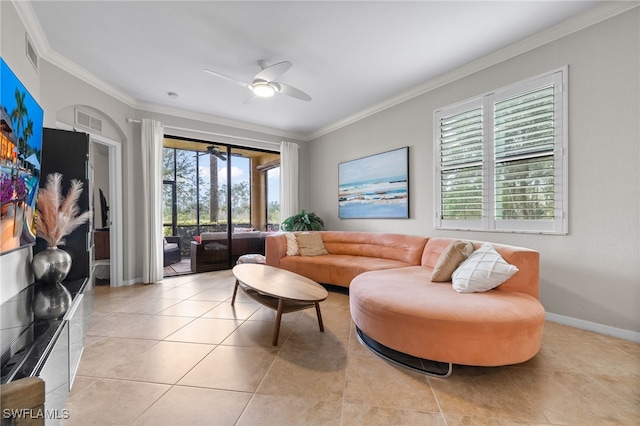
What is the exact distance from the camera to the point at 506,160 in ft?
9.37

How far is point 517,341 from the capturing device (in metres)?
1.68

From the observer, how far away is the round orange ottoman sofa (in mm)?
1651

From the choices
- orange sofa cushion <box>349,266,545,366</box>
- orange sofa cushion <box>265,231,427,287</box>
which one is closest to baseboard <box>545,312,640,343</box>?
orange sofa cushion <box>349,266,545,366</box>

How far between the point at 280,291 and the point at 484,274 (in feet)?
5.51

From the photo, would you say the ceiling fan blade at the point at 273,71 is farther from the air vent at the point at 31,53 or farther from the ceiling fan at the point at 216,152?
the ceiling fan at the point at 216,152

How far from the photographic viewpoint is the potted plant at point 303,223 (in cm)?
511

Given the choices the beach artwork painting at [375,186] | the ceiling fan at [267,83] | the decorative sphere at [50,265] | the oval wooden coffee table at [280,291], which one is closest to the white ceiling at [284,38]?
the ceiling fan at [267,83]

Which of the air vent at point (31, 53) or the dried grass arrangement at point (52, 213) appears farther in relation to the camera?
the air vent at point (31, 53)

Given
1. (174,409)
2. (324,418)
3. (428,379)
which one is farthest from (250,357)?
(428,379)

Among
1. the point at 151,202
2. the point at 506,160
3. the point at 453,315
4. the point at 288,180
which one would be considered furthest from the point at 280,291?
the point at 288,180

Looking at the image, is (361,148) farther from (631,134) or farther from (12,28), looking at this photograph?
(12,28)

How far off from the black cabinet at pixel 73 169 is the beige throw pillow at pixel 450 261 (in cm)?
329

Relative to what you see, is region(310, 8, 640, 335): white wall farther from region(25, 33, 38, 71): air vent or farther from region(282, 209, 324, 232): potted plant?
region(25, 33, 38, 71): air vent

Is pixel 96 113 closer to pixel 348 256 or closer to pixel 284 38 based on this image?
pixel 284 38
